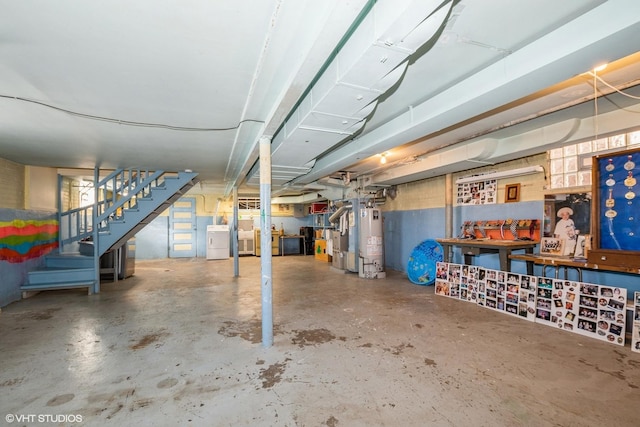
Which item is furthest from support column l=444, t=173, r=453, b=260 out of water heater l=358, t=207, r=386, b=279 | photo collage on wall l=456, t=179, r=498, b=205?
water heater l=358, t=207, r=386, b=279

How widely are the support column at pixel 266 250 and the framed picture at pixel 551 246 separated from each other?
3.86 metres

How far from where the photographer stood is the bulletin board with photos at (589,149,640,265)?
2.92m

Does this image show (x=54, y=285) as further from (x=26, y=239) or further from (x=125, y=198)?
(x=125, y=198)

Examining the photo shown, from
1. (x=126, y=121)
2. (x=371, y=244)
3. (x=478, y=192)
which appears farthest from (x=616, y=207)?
(x=126, y=121)

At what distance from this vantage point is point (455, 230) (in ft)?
18.5

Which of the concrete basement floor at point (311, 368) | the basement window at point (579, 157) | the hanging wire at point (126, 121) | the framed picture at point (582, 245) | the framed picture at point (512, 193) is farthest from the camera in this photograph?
the framed picture at point (512, 193)

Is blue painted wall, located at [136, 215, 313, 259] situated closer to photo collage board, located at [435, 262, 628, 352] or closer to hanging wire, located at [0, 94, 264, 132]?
hanging wire, located at [0, 94, 264, 132]

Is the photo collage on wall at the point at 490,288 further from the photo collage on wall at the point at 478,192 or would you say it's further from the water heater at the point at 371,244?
the water heater at the point at 371,244

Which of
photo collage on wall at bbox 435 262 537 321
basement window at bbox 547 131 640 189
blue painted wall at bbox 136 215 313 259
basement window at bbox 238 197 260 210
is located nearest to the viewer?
basement window at bbox 547 131 640 189

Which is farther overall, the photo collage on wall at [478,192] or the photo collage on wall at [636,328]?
the photo collage on wall at [478,192]

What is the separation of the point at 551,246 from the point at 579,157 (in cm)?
124

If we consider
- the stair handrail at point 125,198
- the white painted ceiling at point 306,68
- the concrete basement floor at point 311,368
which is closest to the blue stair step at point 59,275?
the concrete basement floor at point 311,368

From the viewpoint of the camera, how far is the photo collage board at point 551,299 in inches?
120

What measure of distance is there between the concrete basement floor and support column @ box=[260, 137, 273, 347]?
24 centimetres
